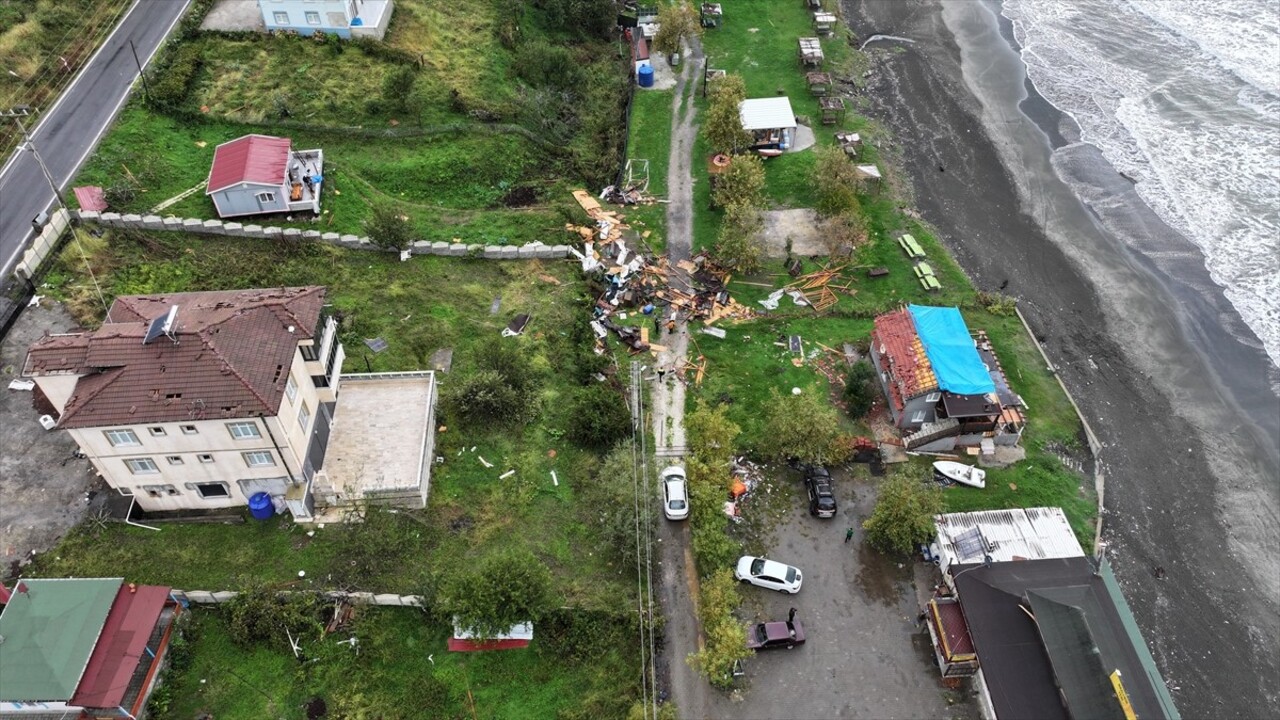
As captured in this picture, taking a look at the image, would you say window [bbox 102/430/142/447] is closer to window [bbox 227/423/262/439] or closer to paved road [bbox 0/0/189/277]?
window [bbox 227/423/262/439]

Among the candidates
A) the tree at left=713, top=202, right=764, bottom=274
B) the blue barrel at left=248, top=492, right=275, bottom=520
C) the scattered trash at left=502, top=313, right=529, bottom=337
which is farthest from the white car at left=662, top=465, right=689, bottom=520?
the blue barrel at left=248, top=492, right=275, bottom=520

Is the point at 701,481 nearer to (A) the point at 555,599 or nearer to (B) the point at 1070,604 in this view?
(A) the point at 555,599

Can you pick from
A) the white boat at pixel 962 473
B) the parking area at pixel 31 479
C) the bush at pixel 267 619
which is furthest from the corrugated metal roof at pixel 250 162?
the white boat at pixel 962 473

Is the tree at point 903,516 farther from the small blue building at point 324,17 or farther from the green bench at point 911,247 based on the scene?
the small blue building at point 324,17

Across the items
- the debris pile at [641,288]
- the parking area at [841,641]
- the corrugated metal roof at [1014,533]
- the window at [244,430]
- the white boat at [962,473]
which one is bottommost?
the parking area at [841,641]

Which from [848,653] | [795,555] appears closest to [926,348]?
[795,555]

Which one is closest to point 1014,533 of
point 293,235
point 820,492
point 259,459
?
point 820,492
